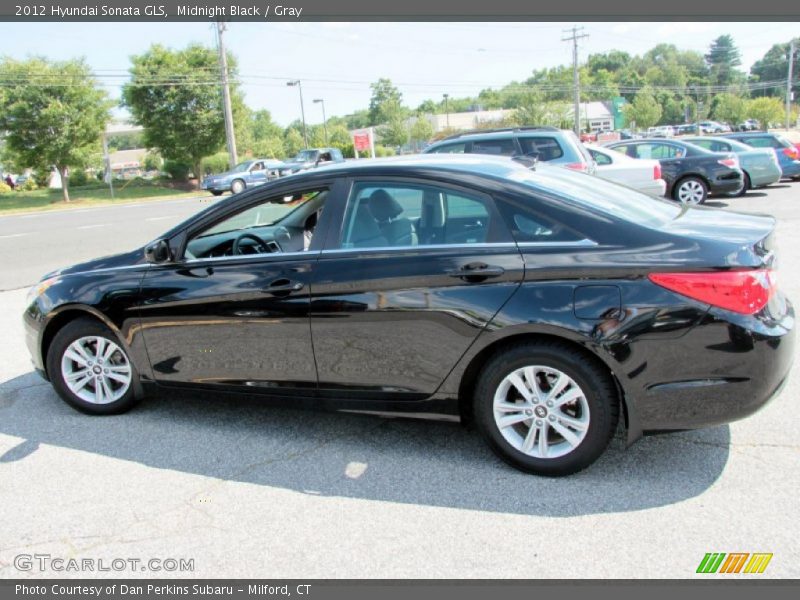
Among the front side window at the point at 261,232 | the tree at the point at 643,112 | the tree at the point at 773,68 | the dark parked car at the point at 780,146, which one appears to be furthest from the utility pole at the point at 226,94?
the tree at the point at 773,68

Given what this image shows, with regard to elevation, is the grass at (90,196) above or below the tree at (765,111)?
below

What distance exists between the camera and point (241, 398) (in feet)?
13.3

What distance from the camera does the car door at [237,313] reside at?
3.76 meters

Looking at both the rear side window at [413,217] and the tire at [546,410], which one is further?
the rear side window at [413,217]

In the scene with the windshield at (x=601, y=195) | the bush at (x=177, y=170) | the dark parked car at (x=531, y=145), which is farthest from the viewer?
the bush at (x=177, y=170)

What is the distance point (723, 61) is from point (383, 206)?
604 feet

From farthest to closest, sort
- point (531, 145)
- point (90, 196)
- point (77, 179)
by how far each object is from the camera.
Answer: point (77, 179) < point (90, 196) < point (531, 145)

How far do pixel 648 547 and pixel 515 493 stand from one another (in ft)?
2.22

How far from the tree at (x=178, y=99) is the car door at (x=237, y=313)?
37.5 m

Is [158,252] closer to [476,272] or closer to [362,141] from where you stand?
[476,272]

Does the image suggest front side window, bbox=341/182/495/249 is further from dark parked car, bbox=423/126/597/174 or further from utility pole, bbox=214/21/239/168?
utility pole, bbox=214/21/239/168

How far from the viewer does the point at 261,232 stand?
15.5 ft

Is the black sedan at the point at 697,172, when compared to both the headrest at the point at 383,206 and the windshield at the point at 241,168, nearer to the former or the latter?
the headrest at the point at 383,206

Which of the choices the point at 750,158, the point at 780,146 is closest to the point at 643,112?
the point at 780,146
